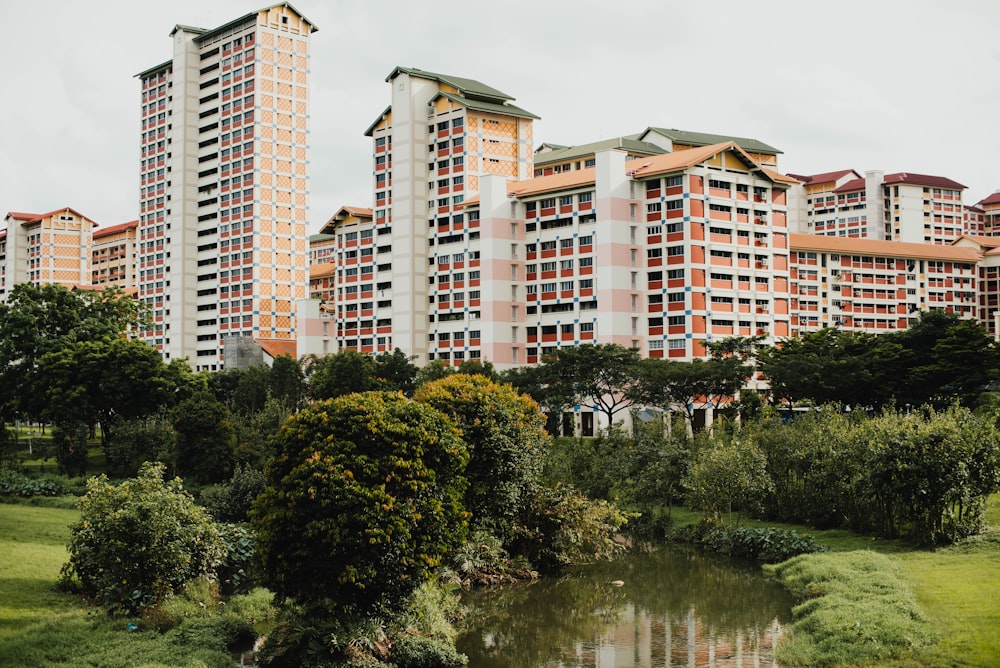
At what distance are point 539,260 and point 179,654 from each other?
61.9 metres

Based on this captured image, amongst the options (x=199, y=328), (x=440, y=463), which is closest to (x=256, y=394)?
(x=199, y=328)

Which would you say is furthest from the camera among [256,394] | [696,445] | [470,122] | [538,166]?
[538,166]

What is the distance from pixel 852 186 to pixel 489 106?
69.0 meters

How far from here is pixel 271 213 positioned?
10462 cm

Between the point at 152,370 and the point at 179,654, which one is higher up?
the point at 152,370

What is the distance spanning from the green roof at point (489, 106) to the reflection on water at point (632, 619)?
5877 cm

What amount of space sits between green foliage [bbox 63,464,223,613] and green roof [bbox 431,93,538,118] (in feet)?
215

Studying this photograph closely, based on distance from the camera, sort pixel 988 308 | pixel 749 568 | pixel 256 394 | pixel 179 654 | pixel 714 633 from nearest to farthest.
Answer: pixel 179 654 < pixel 714 633 < pixel 749 568 < pixel 256 394 < pixel 988 308

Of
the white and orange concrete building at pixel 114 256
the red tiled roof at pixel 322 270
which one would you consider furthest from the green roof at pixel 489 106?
the white and orange concrete building at pixel 114 256

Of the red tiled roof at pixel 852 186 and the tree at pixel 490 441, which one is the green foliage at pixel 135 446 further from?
the red tiled roof at pixel 852 186

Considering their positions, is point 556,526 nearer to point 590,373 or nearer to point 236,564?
point 236,564

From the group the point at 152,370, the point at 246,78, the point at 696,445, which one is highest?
the point at 246,78

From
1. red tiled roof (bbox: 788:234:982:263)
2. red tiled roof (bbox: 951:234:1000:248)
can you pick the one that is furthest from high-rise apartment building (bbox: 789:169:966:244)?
red tiled roof (bbox: 788:234:982:263)

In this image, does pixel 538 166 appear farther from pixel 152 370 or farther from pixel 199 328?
pixel 152 370
